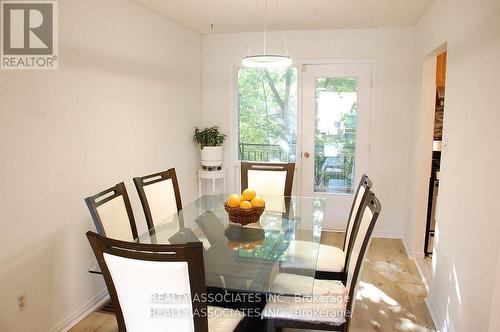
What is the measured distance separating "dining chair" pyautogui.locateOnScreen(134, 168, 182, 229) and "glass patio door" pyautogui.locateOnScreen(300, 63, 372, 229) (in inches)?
87.3

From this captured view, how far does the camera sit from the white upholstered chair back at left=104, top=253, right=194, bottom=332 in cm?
145

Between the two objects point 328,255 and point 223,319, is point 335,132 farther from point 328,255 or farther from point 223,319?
point 223,319

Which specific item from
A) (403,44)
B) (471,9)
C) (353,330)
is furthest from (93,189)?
(403,44)

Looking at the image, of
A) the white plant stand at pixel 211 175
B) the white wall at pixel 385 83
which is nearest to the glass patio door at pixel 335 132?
the white wall at pixel 385 83

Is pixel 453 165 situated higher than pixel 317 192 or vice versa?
pixel 453 165

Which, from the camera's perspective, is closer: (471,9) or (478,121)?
(478,121)

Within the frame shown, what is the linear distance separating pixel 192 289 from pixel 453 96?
2.19m

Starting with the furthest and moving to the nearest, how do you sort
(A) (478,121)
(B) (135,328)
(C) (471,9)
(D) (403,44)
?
(D) (403,44) < (C) (471,9) < (A) (478,121) < (B) (135,328)

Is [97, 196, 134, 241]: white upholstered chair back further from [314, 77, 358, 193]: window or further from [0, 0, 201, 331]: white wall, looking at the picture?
[314, 77, 358, 193]: window

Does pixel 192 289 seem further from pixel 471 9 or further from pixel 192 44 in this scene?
pixel 192 44

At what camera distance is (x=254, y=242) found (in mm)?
2318

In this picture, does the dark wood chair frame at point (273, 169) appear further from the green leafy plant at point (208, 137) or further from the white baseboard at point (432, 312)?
the white baseboard at point (432, 312)

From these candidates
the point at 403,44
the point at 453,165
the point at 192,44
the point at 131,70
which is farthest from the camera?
the point at 192,44

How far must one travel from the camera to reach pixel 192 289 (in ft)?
4.74
